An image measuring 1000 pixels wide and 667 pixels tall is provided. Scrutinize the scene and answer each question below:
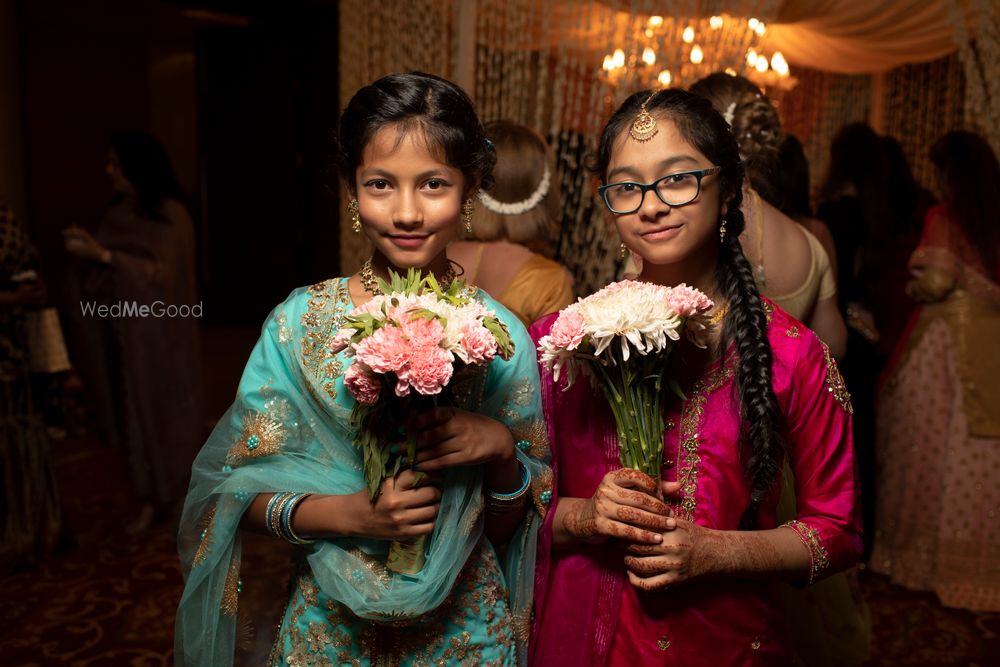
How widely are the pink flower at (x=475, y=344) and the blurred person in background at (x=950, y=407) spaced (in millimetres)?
3271

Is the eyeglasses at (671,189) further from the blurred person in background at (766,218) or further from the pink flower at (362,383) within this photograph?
the blurred person in background at (766,218)

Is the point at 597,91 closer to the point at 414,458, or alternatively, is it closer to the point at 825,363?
the point at 825,363

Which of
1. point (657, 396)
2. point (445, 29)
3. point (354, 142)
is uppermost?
point (445, 29)

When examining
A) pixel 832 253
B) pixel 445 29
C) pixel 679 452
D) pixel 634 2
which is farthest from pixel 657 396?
pixel 445 29

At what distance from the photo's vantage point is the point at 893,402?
4195 millimetres

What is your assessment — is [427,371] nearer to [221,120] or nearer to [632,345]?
[632,345]

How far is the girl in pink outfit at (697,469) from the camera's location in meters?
1.50

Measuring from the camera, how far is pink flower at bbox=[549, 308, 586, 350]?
1381 mm

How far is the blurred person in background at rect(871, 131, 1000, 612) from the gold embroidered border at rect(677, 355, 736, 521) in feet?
9.17

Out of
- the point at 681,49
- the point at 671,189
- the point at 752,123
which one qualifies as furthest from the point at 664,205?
the point at 681,49

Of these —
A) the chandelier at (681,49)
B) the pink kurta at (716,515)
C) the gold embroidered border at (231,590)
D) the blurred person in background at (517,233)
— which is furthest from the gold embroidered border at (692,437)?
the chandelier at (681,49)

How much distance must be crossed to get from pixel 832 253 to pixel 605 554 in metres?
2.19

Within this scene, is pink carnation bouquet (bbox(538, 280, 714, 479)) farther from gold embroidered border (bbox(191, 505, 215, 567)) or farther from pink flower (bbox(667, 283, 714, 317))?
gold embroidered border (bbox(191, 505, 215, 567))

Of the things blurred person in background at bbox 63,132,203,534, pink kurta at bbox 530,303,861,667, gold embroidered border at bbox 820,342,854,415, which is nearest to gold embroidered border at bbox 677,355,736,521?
pink kurta at bbox 530,303,861,667
